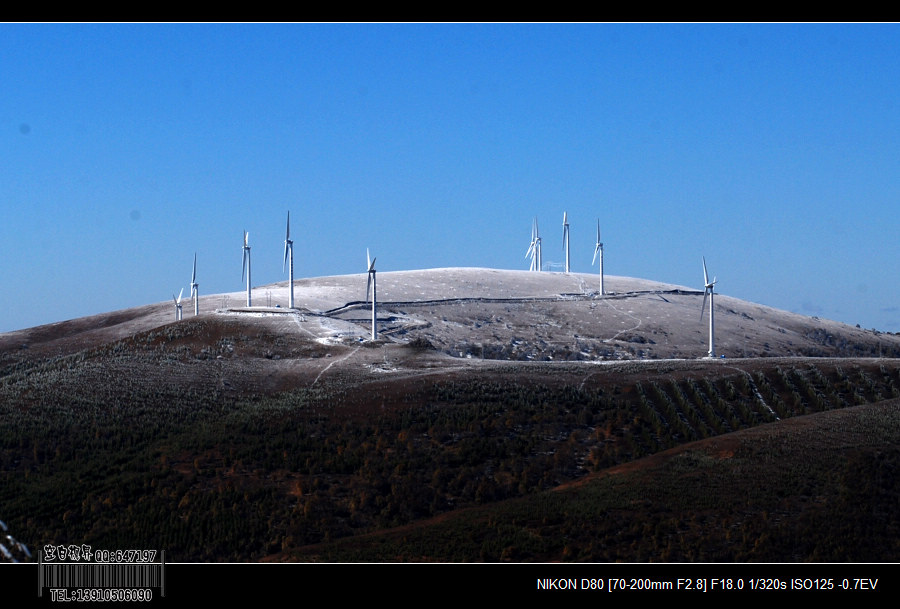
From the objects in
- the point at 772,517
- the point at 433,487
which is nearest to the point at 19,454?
the point at 433,487

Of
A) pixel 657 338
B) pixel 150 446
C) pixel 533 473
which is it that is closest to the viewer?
pixel 533 473

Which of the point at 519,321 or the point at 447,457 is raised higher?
the point at 519,321

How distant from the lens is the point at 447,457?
128 feet

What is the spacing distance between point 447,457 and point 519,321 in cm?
5564

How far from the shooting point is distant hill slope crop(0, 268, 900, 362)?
269 ft

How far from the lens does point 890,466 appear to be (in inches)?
1363

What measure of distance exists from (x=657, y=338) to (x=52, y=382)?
57.4 metres

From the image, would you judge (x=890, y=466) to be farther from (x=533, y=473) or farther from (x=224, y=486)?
(x=224, y=486)

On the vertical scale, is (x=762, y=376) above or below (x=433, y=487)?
above
